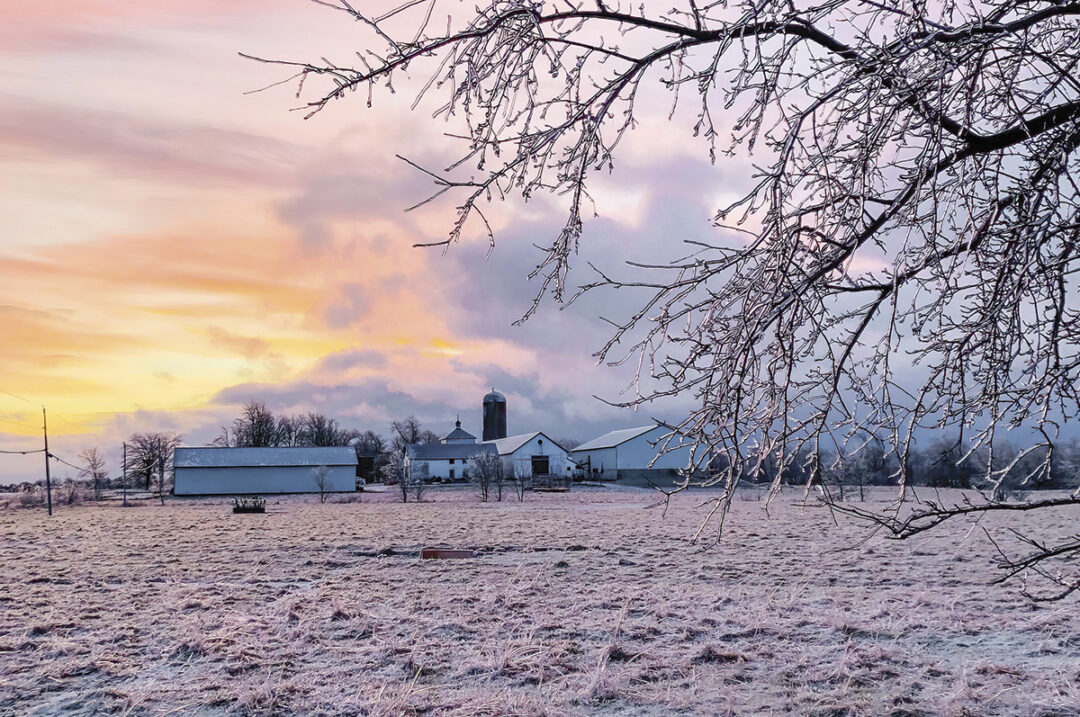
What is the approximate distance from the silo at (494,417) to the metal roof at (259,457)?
121 feet

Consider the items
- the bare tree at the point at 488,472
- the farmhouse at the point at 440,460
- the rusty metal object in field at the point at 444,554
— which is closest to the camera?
the rusty metal object in field at the point at 444,554

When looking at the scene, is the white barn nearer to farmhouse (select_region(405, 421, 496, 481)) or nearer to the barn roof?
farmhouse (select_region(405, 421, 496, 481))

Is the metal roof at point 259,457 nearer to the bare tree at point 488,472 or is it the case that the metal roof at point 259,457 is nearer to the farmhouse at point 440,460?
the farmhouse at point 440,460

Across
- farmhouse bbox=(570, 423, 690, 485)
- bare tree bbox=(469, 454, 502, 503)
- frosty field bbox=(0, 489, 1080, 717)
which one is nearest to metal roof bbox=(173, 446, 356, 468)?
bare tree bbox=(469, 454, 502, 503)

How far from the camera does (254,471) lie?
67.9 metres

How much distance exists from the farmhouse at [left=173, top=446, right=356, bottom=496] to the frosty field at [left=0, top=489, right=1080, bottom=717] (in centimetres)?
5227

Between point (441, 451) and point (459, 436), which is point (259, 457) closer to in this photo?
point (441, 451)

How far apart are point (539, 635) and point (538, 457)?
2789 inches

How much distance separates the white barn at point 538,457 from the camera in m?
78.4

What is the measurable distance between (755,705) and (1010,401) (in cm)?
359

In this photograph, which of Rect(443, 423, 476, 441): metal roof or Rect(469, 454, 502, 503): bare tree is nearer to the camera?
Rect(469, 454, 502, 503): bare tree

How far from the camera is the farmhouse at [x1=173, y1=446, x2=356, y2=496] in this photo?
66.9 metres

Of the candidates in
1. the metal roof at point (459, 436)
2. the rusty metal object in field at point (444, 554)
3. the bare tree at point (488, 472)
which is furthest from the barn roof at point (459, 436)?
the rusty metal object in field at point (444, 554)

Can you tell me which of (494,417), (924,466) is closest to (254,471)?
(494,417)
